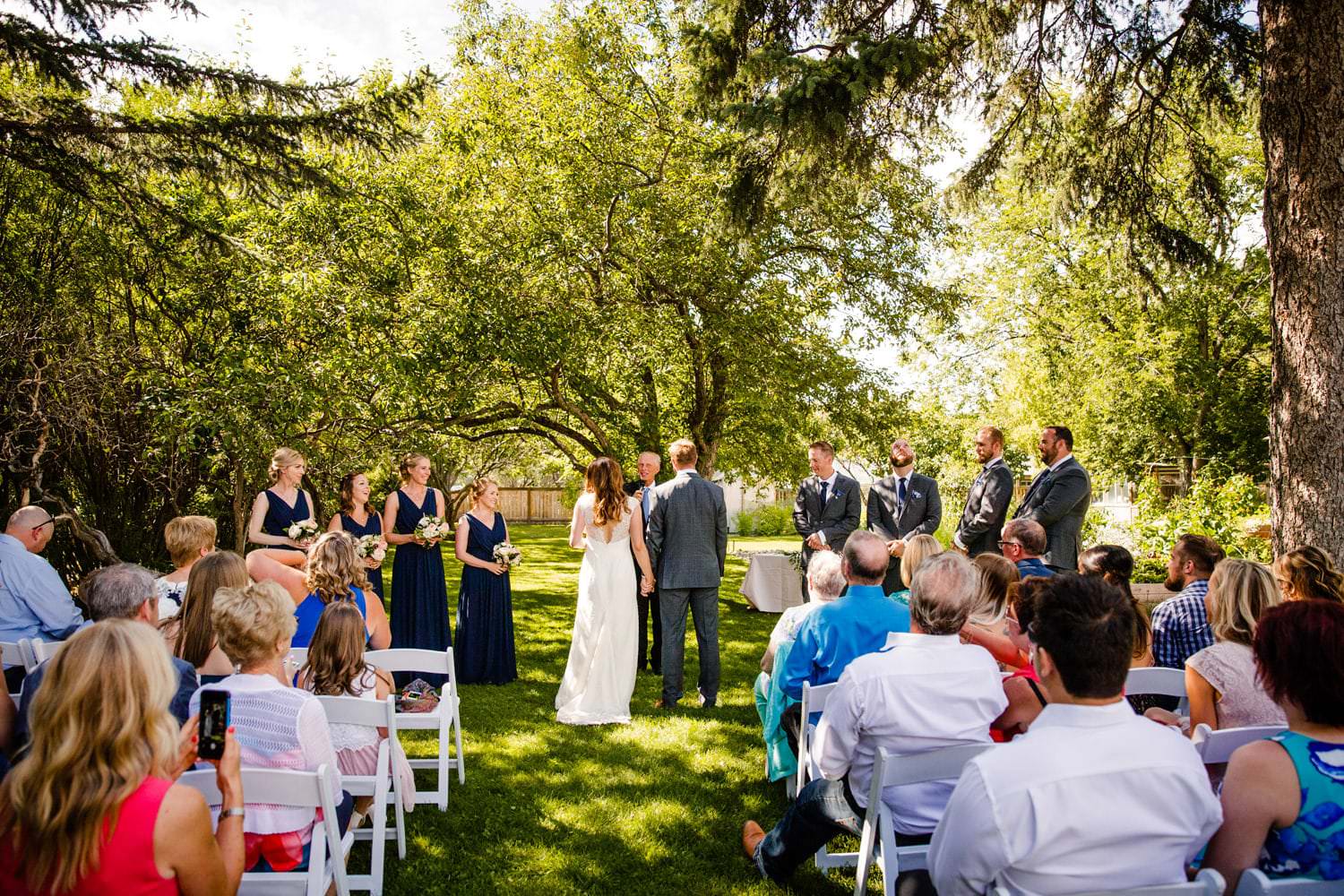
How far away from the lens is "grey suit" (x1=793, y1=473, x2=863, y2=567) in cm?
809

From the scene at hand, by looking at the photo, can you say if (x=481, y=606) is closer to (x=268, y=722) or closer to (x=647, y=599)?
(x=647, y=599)

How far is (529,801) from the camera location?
4.74 metres

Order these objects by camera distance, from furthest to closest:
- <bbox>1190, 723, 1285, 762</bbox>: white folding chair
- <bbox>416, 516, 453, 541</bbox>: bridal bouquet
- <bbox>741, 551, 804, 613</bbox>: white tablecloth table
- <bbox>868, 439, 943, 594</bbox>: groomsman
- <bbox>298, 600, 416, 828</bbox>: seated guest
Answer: <bbox>741, 551, 804, 613</bbox>: white tablecloth table → <bbox>868, 439, 943, 594</bbox>: groomsman → <bbox>416, 516, 453, 541</bbox>: bridal bouquet → <bbox>298, 600, 416, 828</bbox>: seated guest → <bbox>1190, 723, 1285, 762</bbox>: white folding chair

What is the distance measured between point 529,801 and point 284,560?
9.26 feet

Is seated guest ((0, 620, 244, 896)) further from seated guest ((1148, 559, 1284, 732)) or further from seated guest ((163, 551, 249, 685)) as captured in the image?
seated guest ((1148, 559, 1284, 732))

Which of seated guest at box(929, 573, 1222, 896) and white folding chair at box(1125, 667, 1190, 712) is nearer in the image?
seated guest at box(929, 573, 1222, 896)

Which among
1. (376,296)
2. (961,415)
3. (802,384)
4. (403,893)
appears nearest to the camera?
(403,893)

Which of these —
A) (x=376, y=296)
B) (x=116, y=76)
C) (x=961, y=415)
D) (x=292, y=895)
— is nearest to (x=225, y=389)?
(x=376, y=296)

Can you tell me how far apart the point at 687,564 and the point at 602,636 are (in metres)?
0.83

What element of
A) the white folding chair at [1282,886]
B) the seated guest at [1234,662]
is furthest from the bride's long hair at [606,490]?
the white folding chair at [1282,886]

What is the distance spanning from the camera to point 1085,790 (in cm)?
196

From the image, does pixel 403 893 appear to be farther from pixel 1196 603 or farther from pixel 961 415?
pixel 961 415

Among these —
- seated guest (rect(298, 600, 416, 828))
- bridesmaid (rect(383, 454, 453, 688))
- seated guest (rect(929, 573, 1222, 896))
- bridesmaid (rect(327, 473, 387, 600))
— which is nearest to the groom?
bridesmaid (rect(383, 454, 453, 688))

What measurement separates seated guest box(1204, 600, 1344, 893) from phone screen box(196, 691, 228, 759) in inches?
99.6
